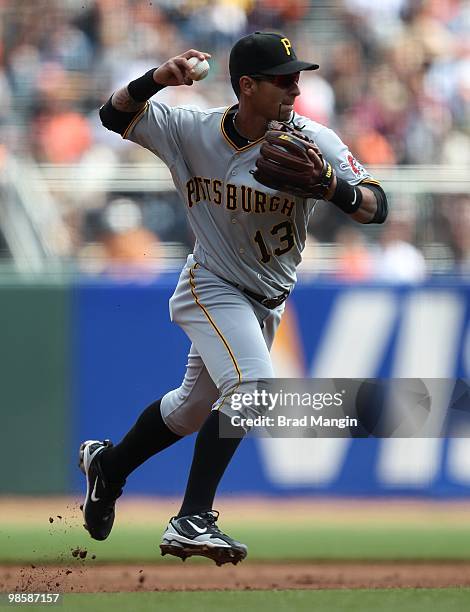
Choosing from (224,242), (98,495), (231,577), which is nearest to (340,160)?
(224,242)

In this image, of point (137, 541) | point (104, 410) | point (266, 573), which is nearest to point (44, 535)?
point (137, 541)

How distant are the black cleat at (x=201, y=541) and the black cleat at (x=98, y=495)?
0.79 metres

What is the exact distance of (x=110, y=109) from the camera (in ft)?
14.9

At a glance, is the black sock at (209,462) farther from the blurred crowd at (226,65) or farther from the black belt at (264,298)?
the blurred crowd at (226,65)

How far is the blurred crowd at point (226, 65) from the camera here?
8.25 m

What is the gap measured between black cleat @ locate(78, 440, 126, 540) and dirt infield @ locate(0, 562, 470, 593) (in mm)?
284

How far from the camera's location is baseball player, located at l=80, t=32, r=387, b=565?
4129 mm

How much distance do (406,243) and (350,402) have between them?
5.60 feet

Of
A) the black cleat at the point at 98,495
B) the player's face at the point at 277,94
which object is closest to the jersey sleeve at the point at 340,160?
the player's face at the point at 277,94

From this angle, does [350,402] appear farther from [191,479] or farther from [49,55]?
[49,55]

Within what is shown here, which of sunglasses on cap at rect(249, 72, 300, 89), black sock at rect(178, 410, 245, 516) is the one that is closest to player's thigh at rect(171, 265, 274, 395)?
black sock at rect(178, 410, 245, 516)

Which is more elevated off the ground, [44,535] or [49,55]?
[49,55]

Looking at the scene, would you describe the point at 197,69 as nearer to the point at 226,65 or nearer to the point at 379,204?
the point at 379,204

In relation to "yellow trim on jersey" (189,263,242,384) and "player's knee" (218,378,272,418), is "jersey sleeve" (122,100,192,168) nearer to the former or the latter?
"yellow trim on jersey" (189,263,242,384)
